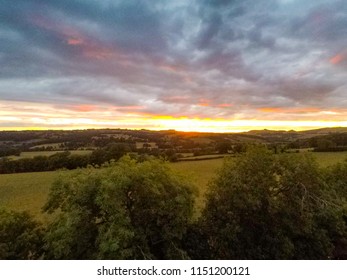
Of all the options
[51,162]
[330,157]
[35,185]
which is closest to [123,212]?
[35,185]

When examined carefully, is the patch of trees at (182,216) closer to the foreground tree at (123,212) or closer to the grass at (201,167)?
the foreground tree at (123,212)

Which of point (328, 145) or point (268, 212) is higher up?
point (328, 145)

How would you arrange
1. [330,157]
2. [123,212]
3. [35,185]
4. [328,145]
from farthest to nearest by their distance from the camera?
[328,145], [330,157], [35,185], [123,212]

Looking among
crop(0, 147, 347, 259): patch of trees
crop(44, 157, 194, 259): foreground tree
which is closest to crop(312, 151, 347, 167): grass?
crop(0, 147, 347, 259): patch of trees

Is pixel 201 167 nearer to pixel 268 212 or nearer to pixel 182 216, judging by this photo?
pixel 268 212

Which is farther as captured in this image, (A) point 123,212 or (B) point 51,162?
(B) point 51,162

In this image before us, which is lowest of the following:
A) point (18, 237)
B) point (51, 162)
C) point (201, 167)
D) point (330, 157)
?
point (201, 167)
